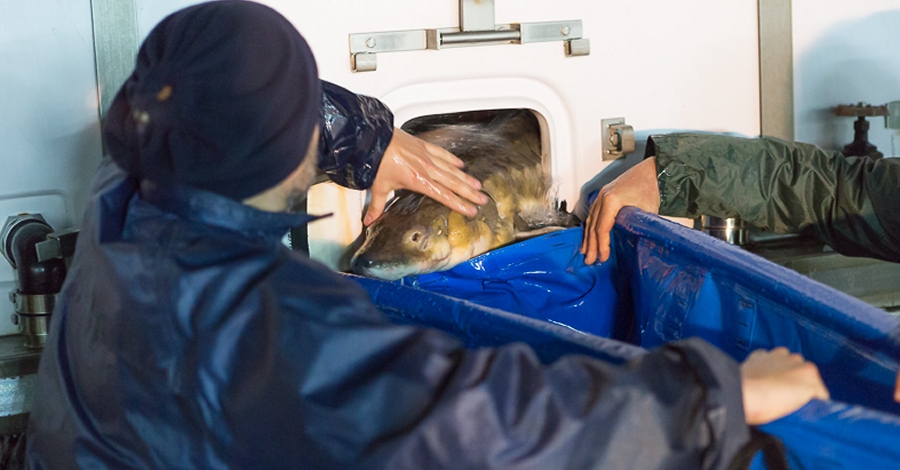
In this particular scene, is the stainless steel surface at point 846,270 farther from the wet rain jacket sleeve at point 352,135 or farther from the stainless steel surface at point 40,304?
the stainless steel surface at point 40,304

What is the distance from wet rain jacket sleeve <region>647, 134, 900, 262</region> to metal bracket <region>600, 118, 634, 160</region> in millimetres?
175

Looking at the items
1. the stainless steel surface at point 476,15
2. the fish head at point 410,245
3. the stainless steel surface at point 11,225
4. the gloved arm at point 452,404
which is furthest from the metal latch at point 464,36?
the gloved arm at point 452,404

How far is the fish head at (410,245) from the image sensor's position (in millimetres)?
1369

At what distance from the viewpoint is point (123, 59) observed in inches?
56.8

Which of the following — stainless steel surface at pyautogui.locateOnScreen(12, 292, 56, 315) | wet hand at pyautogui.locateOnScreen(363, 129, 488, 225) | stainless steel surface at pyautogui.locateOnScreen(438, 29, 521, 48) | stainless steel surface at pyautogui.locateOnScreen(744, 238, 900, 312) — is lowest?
stainless steel surface at pyautogui.locateOnScreen(744, 238, 900, 312)

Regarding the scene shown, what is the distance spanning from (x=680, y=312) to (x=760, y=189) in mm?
382

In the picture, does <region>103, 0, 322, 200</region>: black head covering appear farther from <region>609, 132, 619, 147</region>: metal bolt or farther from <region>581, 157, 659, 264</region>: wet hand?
<region>609, 132, 619, 147</region>: metal bolt

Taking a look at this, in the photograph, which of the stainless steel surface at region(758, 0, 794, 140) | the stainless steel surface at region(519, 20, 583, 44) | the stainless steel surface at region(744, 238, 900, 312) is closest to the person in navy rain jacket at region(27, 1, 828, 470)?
the stainless steel surface at region(519, 20, 583, 44)

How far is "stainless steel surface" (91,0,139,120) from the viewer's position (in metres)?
1.42

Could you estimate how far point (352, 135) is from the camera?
52.9 inches

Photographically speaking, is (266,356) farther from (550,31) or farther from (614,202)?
(550,31)

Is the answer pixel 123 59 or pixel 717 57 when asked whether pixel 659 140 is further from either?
pixel 123 59

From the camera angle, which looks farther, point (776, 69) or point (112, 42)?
point (776, 69)

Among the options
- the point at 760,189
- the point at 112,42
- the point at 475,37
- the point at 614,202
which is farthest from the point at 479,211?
the point at 112,42
